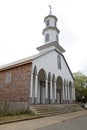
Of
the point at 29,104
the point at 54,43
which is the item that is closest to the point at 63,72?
the point at 54,43

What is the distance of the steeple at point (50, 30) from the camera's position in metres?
24.7

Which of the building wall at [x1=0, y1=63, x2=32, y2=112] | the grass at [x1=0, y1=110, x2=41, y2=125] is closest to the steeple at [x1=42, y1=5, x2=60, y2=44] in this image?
the building wall at [x1=0, y1=63, x2=32, y2=112]

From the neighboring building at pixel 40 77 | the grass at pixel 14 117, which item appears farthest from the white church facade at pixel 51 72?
the grass at pixel 14 117

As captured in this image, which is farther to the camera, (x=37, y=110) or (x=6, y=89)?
(x=6, y=89)

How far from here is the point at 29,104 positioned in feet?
45.5

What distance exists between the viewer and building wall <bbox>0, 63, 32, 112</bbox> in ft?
51.7

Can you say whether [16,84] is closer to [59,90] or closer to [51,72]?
[51,72]

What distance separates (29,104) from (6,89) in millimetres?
5354

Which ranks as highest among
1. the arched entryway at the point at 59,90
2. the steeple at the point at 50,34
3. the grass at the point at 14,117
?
the steeple at the point at 50,34

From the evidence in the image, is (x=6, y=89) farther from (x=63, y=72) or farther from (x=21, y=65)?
(x=63, y=72)

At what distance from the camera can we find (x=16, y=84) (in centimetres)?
1705

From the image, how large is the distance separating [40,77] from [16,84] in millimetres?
4814

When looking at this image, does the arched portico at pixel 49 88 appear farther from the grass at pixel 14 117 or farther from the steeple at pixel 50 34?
the steeple at pixel 50 34

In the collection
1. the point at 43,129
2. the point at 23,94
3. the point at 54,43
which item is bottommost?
the point at 43,129
